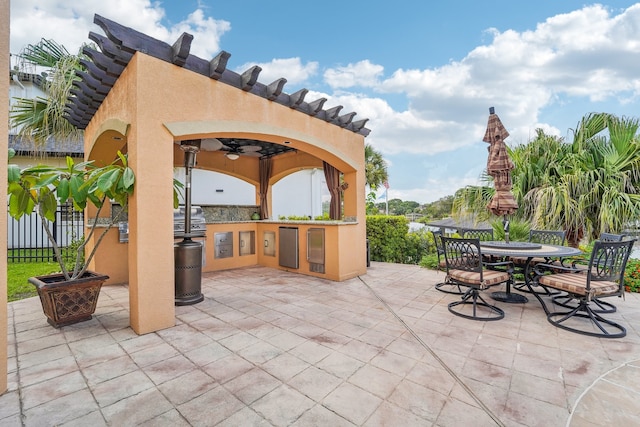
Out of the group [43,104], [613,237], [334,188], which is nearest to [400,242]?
[334,188]

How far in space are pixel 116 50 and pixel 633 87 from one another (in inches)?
395

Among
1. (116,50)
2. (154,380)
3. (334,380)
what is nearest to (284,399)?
(334,380)

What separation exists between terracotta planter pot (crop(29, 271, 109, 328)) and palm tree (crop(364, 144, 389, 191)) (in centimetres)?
1152

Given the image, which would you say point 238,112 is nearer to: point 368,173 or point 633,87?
point 633,87

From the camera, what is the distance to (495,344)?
281 cm

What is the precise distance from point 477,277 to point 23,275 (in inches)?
341

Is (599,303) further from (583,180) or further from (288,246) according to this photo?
(288,246)

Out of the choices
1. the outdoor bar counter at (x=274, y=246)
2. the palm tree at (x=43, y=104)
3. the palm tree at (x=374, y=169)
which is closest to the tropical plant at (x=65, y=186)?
the outdoor bar counter at (x=274, y=246)

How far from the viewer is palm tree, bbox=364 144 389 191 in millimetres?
→ 13656

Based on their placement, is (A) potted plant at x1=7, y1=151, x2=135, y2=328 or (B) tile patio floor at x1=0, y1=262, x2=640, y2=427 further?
(A) potted plant at x1=7, y1=151, x2=135, y2=328

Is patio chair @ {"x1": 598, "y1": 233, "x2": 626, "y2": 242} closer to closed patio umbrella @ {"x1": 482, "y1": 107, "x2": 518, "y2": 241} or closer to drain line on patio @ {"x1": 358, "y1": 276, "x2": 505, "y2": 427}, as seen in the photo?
closed patio umbrella @ {"x1": 482, "y1": 107, "x2": 518, "y2": 241}

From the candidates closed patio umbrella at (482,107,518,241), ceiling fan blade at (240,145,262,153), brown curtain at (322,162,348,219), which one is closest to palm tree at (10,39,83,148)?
ceiling fan blade at (240,145,262,153)

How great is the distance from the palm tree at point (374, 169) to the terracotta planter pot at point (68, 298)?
11525 mm

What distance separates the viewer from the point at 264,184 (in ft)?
26.0
